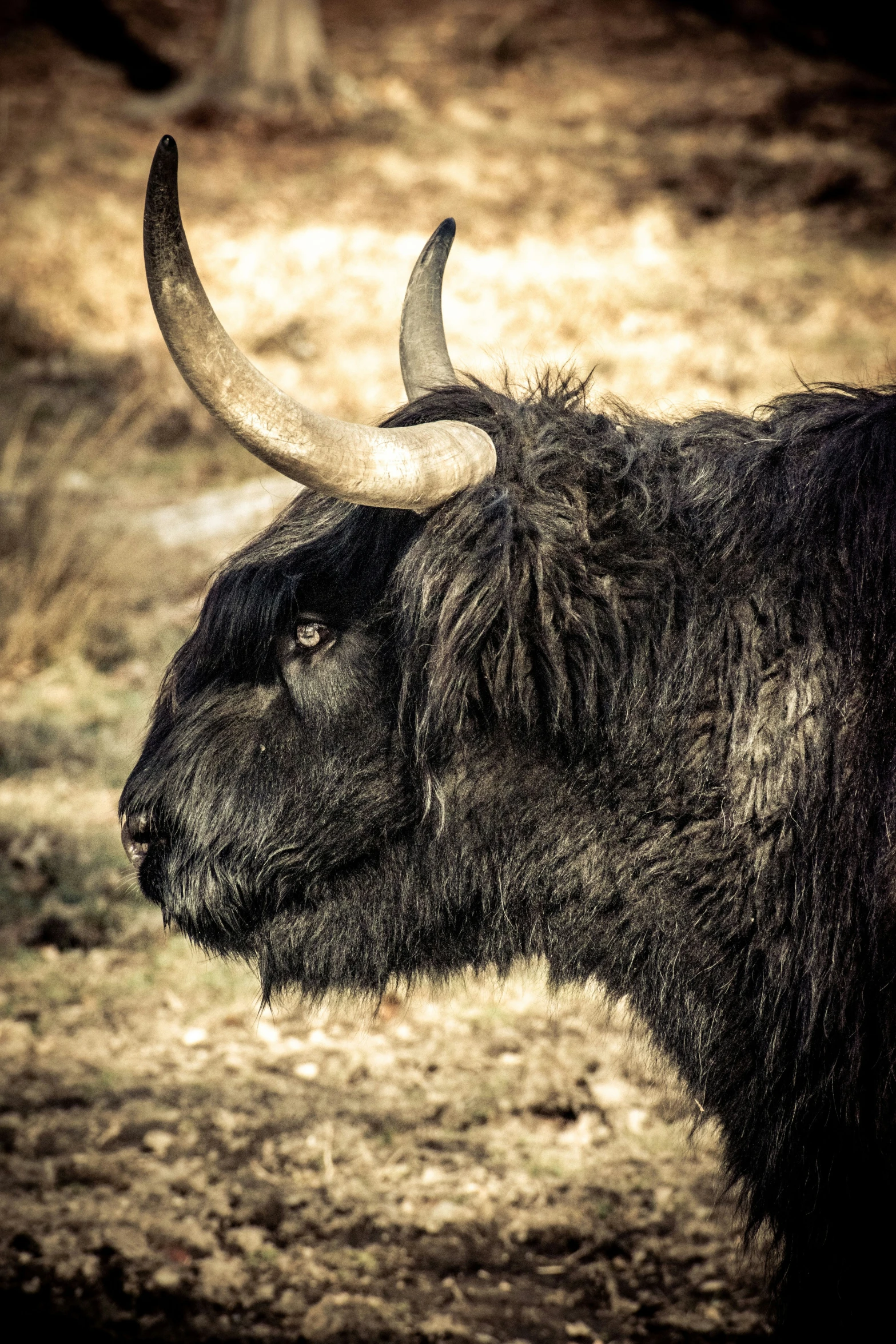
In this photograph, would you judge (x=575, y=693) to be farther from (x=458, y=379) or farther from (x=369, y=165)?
(x=369, y=165)

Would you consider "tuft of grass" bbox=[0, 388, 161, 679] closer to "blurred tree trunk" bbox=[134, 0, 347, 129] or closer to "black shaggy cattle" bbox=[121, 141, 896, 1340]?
"black shaggy cattle" bbox=[121, 141, 896, 1340]

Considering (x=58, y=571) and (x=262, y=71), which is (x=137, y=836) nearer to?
(x=58, y=571)

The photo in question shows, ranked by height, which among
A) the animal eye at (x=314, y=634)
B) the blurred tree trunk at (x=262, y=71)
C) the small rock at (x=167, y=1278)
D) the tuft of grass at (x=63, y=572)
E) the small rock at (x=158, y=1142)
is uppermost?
the blurred tree trunk at (x=262, y=71)

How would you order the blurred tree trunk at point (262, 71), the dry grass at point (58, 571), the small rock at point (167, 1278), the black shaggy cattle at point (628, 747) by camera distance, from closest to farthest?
the black shaggy cattle at point (628, 747)
the small rock at point (167, 1278)
the dry grass at point (58, 571)
the blurred tree trunk at point (262, 71)

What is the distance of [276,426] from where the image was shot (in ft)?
6.69

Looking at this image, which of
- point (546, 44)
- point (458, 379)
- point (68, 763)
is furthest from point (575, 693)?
point (546, 44)

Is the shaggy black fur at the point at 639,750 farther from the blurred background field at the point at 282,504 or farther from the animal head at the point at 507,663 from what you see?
the blurred background field at the point at 282,504

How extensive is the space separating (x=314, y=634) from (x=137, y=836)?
28.0 inches

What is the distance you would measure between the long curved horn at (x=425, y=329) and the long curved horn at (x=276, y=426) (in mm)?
757

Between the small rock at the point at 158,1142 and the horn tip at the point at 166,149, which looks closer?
the horn tip at the point at 166,149

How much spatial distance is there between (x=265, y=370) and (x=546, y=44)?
604 inches

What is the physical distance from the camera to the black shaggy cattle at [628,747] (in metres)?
2.21

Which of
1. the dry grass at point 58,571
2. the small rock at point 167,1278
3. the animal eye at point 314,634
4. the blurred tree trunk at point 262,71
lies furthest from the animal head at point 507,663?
the blurred tree trunk at point 262,71

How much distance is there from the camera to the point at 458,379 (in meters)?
3.06
